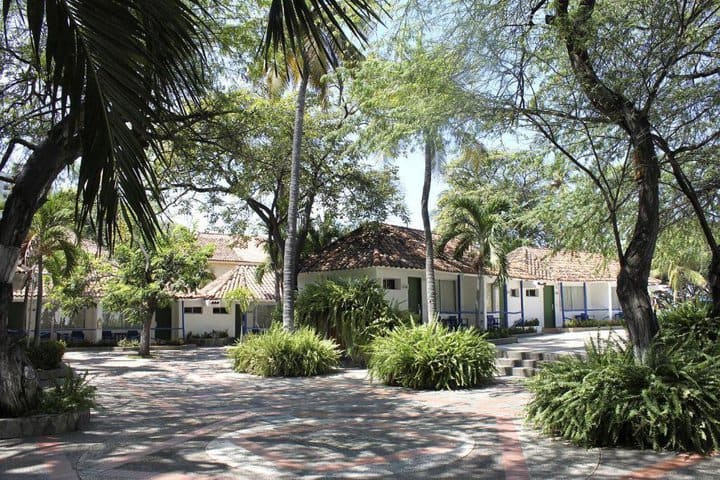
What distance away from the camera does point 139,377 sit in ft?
50.3

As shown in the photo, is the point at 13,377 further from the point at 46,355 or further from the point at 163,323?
the point at 163,323

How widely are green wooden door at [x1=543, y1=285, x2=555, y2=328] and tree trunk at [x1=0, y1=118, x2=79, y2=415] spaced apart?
83.0ft

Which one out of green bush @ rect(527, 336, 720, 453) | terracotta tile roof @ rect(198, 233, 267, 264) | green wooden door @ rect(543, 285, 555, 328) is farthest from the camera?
terracotta tile roof @ rect(198, 233, 267, 264)

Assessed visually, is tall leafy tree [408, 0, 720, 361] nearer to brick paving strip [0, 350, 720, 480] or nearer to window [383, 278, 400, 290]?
brick paving strip [0, 350, 720, 480]

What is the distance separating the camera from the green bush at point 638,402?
249 inches

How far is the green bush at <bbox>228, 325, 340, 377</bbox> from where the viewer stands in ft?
48.2

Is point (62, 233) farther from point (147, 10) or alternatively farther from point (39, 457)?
point (147, 10)

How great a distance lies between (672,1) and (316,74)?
1249 centimetres

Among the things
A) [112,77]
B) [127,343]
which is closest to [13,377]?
[112,77]

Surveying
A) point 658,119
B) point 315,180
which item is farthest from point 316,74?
point 658,119

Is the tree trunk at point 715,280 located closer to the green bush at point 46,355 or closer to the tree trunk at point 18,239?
the tree trunk at point 18,239

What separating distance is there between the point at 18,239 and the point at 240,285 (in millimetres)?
22712

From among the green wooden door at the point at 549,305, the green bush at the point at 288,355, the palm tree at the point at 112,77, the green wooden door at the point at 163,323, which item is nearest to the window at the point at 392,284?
the green bush at the point at 288,355

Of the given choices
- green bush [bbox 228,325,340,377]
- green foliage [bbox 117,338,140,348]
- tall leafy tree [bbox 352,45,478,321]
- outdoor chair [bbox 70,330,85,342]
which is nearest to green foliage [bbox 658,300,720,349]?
tall leafy tree [bbox 352,45,478,321]
